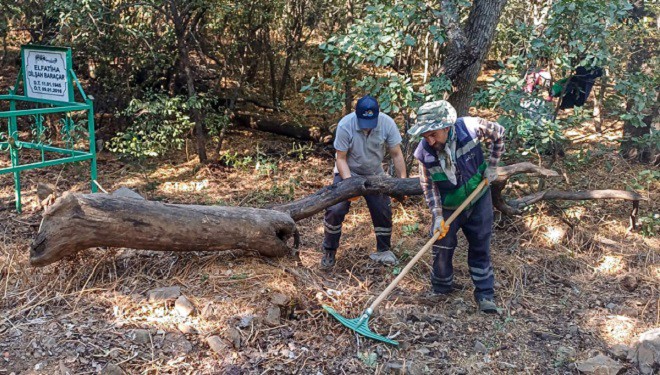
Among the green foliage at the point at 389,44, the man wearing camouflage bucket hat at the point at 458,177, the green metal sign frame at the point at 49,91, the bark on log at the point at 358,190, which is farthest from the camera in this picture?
the green metal sign frame at the point at 49,91

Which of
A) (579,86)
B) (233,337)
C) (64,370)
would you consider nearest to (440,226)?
(233,337)

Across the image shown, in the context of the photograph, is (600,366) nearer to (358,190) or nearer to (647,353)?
(647,353)

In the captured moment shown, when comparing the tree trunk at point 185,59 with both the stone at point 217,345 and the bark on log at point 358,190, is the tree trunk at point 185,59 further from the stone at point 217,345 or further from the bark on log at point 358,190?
the stone at point 217,345

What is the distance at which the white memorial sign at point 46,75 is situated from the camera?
6.11m

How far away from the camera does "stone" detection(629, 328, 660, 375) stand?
3.91 m

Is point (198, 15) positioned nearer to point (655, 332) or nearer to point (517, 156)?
point (517, 156)

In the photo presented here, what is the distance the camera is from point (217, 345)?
3705mm

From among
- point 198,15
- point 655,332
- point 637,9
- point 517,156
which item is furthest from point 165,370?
point 637,9

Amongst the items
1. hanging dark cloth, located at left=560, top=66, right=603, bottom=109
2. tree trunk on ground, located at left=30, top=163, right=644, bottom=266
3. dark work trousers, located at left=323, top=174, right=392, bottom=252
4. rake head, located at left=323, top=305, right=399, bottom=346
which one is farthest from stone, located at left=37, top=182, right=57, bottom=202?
hanging dark cloth, located at left=560, top=66, right=603, bottom=109

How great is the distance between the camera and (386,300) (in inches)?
185

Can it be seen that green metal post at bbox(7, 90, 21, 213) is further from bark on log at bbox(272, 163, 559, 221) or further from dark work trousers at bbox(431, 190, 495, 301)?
dark work trousers at bbox(431, 190, 495, 301)

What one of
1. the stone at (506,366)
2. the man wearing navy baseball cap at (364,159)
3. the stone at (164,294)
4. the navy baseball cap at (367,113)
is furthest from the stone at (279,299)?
the navy baseball cap at (367,113)

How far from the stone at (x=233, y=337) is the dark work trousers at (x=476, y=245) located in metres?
1.68

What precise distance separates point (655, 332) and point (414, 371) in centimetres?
166
